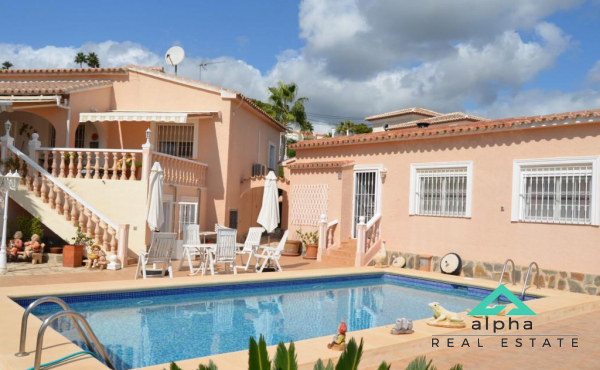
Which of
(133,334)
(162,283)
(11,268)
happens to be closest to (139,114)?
(11,268)

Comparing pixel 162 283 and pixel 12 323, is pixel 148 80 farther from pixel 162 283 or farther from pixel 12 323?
pixel 12 323

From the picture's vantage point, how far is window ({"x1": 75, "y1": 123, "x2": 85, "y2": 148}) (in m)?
23.5

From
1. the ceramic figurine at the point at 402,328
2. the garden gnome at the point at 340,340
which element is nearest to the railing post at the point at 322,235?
the ceramic figurine at the point at 402,328

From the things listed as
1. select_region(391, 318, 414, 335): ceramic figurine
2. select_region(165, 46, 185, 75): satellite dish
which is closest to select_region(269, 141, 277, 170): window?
select_region(165, 46, 185, 75): satellite dish

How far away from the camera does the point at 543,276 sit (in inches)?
614

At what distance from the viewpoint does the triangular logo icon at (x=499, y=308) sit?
10242mm

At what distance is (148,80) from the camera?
2430 centimetres

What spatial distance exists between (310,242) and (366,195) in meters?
3.09

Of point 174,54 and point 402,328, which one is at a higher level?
point 174,54

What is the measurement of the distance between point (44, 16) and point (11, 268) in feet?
31.1

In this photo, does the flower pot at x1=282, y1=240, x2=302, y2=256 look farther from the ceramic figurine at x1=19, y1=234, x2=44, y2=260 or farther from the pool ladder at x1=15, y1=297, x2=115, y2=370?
the pool ladder at x1=15, y1=297, x2=115, y2=370

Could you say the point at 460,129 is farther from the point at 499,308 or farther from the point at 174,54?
the point at 174,54

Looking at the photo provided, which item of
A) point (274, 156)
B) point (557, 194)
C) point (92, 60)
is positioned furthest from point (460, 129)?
point (92, 60)

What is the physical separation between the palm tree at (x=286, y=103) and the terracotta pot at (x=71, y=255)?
3244 centimetres
